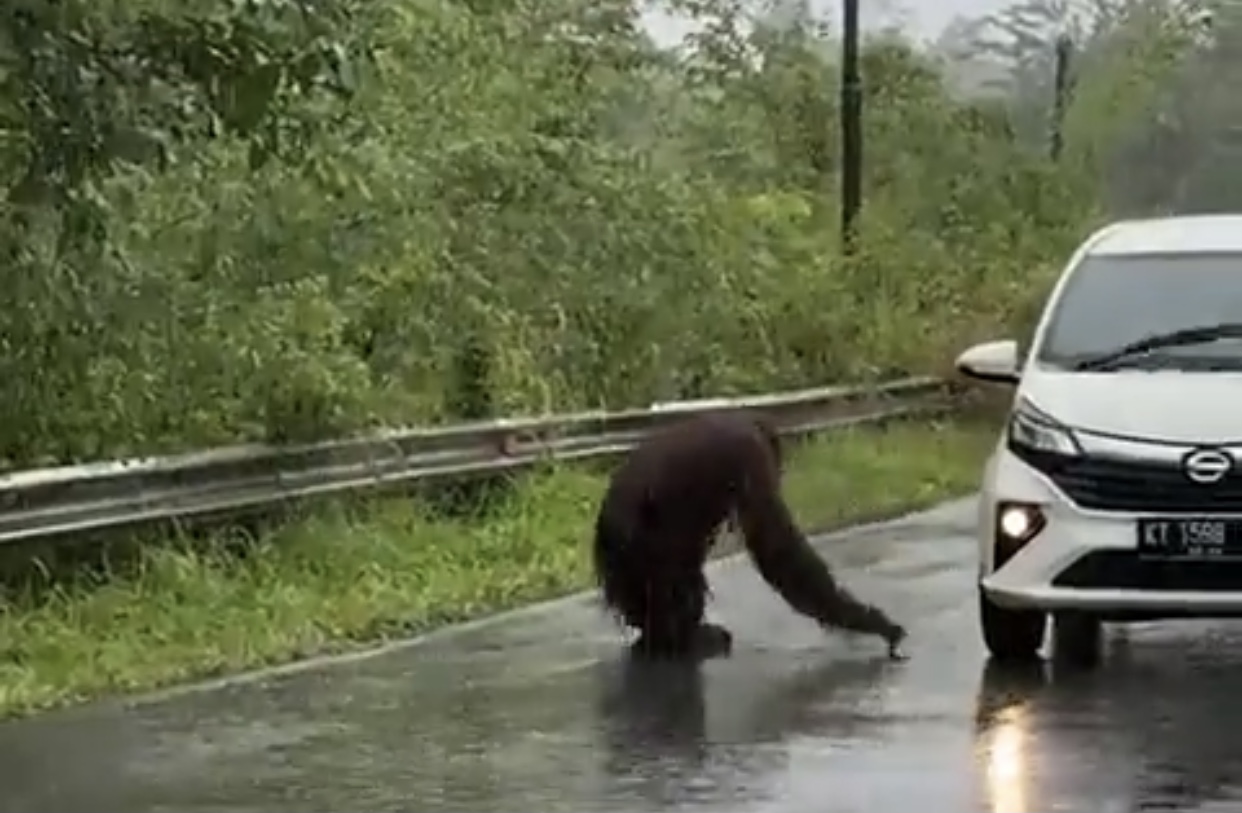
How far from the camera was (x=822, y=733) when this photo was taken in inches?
407

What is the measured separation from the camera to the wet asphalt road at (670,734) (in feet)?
30.2

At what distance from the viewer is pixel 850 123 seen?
30.0 meters

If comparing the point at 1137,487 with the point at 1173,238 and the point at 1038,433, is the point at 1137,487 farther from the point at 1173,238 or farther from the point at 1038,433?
the point at 1173,238

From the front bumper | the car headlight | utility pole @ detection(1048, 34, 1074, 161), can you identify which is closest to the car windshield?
the car headlight

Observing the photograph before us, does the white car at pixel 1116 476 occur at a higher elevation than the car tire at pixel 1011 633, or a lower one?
higher

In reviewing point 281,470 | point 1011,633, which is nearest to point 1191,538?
point 1011,633

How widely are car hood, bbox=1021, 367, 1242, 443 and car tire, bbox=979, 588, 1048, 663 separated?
2.83 ft

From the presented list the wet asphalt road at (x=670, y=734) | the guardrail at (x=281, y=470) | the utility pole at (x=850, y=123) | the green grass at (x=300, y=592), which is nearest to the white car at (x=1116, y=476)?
the wet asphalt road at (x=670, y=734)

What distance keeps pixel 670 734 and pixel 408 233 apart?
8223 millimetres

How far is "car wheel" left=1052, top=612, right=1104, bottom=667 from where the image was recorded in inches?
483

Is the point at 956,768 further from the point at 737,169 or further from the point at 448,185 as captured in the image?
the point at 737,169

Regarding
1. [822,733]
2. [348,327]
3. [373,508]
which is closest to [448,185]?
[348,327]

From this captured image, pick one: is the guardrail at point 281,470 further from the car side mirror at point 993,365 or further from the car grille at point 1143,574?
the car grille at point 1143,574

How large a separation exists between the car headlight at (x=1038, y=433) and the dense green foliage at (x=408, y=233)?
2.80 m
